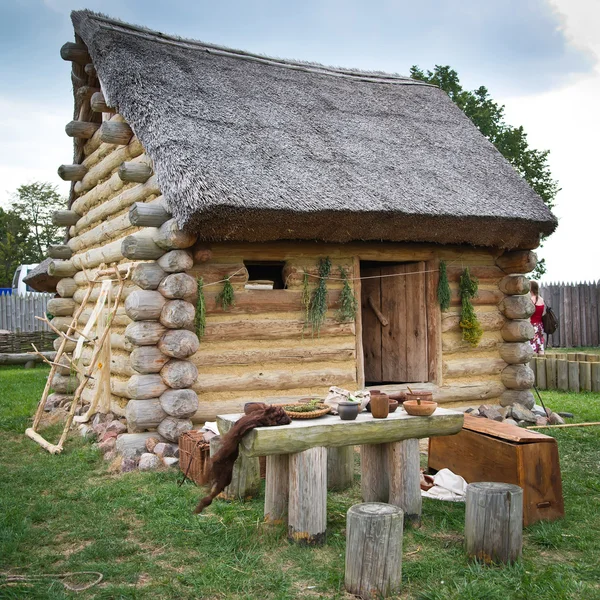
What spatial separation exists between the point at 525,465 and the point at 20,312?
63.6 feet

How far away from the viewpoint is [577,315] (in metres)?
19.8

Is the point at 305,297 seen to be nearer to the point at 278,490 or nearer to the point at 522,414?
the point at 522,414

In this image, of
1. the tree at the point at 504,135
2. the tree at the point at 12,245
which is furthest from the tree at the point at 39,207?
the tree at the point at 504,135

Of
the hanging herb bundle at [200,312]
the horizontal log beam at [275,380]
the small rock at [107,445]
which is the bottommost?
the small rock at [107,445]

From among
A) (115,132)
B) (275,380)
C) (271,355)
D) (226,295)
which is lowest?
(275,380)

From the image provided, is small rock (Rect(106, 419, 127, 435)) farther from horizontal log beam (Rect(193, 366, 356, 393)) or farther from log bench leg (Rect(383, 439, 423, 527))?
log bench leg (Rect(383, 439, 423, 527))

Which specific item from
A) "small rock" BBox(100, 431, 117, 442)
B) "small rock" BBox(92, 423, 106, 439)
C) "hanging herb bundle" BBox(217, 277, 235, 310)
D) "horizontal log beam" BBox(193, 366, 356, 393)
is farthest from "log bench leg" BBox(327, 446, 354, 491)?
"small rock" BBox(92, 423, 106, 439)

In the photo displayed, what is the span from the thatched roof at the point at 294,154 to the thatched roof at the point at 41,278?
4491 millimetres

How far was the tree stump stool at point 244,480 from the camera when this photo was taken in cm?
568

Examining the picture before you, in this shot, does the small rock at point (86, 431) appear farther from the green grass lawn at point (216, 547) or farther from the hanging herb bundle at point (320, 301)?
the hanging herb bundle at point (320, 301)

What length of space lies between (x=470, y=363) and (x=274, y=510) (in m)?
4.93

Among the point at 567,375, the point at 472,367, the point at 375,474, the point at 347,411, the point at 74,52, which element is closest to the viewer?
the point at 347,411

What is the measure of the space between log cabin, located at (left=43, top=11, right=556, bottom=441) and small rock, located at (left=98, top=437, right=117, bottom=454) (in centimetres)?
48

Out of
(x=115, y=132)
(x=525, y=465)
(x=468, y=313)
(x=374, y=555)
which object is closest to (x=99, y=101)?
(x=115, y=132)
